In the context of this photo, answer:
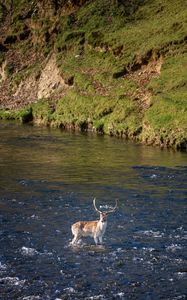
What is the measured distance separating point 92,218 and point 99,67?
50.7 meters

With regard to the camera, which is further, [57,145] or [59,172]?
[57,145]

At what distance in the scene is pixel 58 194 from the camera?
32.8 metres

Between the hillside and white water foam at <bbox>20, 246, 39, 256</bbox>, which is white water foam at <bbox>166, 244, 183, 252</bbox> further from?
the hillside

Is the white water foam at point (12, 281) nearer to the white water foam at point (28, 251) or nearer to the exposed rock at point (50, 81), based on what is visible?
the white water foam at point (28, 251)

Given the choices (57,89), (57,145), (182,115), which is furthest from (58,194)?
(57,89)

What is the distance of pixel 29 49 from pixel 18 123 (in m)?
28.7

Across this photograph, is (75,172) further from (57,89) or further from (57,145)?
(57,89)

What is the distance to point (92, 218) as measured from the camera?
2784cm

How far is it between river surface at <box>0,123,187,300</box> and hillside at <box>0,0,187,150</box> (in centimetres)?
1016

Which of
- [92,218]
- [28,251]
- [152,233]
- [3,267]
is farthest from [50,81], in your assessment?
[3,267]

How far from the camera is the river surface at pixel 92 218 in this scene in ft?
63.0

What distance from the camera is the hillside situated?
58.8 metres

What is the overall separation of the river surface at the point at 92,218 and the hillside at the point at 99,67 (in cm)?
1016

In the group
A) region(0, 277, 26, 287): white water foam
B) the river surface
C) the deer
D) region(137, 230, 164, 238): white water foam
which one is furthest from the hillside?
region(0, 277, 26, 287): white water foam
